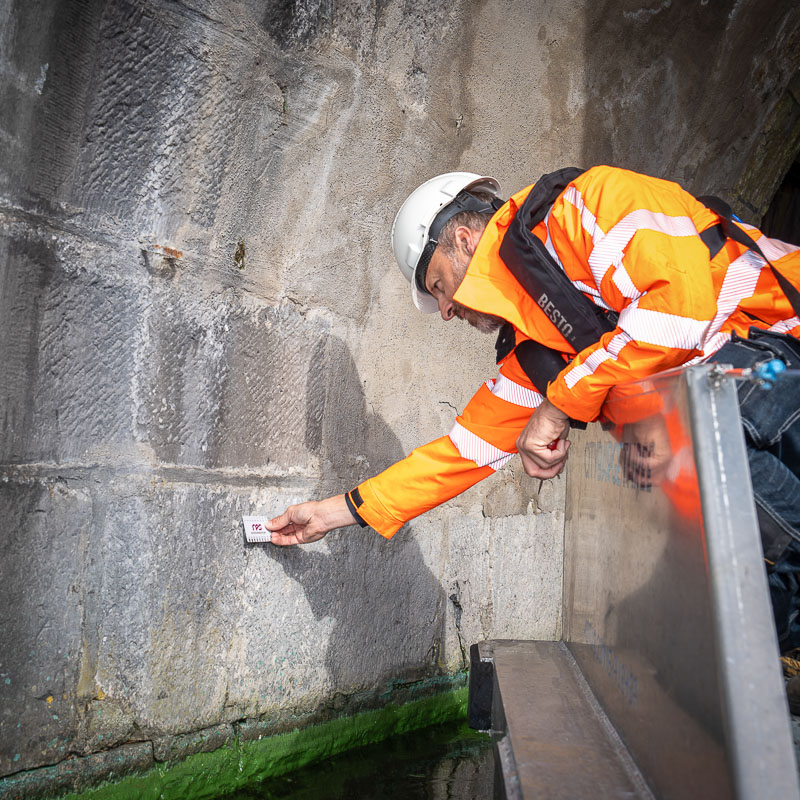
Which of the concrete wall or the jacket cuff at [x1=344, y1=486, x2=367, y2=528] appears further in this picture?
the jacket cuff at [x1=344, y1=486, x2=367, y2=528]

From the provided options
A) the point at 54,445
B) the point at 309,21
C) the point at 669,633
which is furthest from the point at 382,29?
the point at 669,633

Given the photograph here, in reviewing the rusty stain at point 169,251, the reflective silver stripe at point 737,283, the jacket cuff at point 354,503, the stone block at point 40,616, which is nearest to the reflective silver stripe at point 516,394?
the jacket cuff at point 354,503

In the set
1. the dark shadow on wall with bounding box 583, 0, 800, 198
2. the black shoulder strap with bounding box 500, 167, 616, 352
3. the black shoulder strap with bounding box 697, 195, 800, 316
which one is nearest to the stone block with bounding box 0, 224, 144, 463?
the black shoulder strap with bounding box 500, 167, 616, 352

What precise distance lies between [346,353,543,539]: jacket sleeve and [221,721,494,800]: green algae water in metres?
0.89

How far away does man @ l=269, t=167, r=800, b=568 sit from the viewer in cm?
157

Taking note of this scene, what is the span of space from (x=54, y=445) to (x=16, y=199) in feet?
1.94

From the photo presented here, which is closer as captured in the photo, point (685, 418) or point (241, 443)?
point (685, 418)

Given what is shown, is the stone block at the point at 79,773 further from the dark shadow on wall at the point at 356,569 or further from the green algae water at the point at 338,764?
the dark shadow on wall at the point at 356,569

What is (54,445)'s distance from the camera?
1.84 m

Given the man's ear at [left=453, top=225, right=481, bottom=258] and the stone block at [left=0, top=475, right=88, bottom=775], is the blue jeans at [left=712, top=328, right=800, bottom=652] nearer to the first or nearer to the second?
the man's ear at [left=453, top=225, right=481, bottom=258]

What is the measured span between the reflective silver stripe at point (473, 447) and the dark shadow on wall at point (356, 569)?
528mm

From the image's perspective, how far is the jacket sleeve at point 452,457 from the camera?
222cm

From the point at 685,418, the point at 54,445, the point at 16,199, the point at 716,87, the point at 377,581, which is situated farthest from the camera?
the point at 716,87

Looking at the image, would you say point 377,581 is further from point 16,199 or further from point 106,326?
point 16,199
